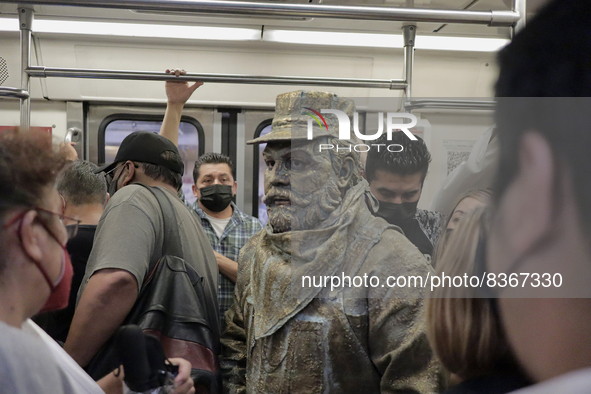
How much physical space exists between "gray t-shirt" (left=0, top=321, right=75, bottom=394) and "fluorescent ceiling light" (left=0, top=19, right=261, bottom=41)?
262 cm

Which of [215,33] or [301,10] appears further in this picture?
[215,33]

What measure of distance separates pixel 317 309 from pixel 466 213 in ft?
2.07

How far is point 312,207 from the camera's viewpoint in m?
1.40

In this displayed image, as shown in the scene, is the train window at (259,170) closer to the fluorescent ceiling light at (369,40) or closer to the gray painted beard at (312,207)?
the fluorescent ceiling light at (369,40)

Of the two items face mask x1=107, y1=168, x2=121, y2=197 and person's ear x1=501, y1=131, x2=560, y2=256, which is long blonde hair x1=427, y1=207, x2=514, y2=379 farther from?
face mask x1=107, y1=168, x2=121, y2=197

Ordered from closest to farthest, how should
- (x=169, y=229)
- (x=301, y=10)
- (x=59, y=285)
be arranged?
(x=59, y=285) < (x=301, y=10) < (x=169, y=229)

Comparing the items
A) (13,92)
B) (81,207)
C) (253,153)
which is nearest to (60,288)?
(81,207)

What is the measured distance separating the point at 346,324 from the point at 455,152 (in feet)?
1.88

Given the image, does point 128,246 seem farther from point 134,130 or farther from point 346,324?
point 134,130

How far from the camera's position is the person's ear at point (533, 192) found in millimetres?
592

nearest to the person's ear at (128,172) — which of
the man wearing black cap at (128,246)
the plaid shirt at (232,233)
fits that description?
the man wearing black cap at (128,246)

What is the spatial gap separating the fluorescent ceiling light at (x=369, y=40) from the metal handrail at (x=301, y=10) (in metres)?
1.29

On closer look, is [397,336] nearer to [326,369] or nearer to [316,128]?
[326,369]

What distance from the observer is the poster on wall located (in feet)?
3.36
